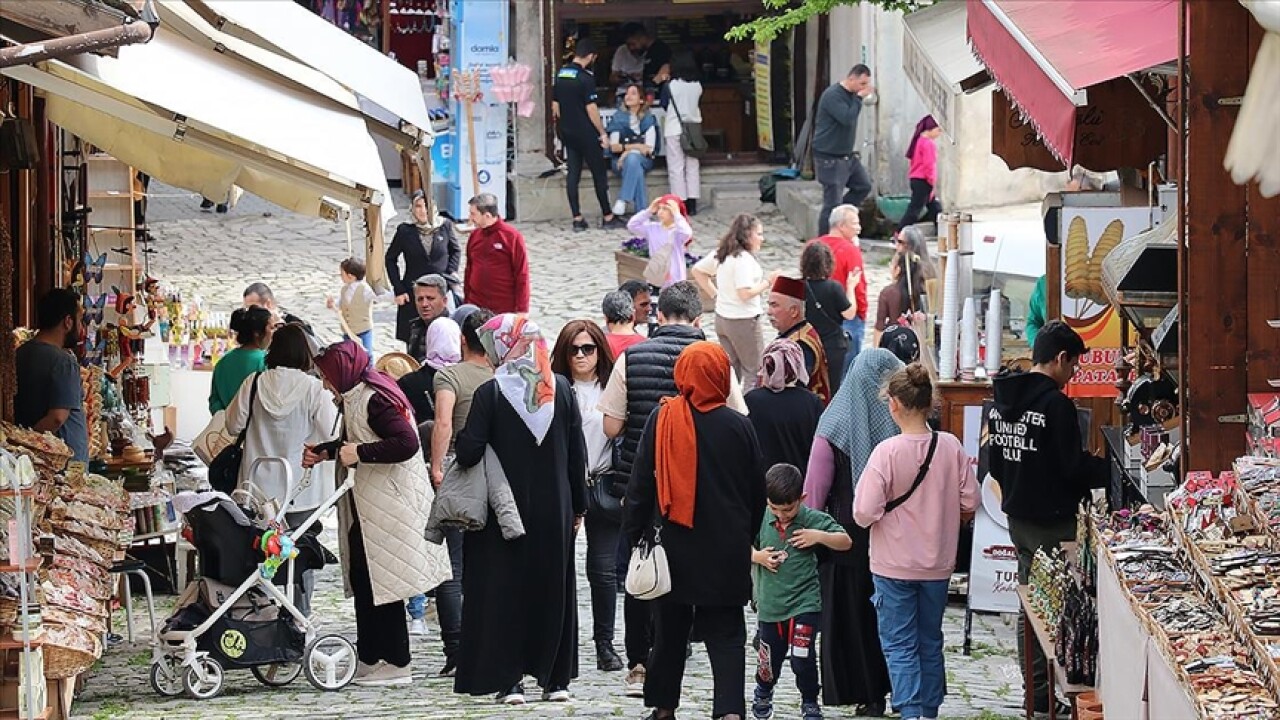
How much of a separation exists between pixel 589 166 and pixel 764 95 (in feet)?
11.6

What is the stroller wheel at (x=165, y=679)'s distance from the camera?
387 inches

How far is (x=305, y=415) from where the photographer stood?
10.5 m

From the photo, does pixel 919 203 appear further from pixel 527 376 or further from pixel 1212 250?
pixel 1212 250

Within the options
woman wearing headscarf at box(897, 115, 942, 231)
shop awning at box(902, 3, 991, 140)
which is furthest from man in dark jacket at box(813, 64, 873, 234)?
shop awning at box(902, 3, 991, 140)

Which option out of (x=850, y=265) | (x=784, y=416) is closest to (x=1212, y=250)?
(x=784, y=416)

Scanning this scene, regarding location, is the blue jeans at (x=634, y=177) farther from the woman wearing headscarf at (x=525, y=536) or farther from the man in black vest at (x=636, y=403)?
the woman wearing headscarf at (x=525, y=536)

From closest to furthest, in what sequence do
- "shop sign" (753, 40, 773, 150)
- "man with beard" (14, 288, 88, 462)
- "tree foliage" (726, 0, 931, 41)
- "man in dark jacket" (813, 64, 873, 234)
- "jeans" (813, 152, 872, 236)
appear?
"man with beard" (14, 288, 88, 462), "tree foliage" (726, 0, 931, 41), "man in dark jacket" (813, 64, 873, 234), "jeans" (813, 152, 872, 236), "shop sign" (753, 40, 773, 150)

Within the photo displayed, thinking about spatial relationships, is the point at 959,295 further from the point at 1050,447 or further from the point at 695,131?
the point at 695,131

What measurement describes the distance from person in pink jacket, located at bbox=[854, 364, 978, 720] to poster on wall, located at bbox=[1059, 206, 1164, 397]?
4.79 ft

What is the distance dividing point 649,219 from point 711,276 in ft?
5.13

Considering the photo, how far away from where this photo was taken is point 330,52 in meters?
12.3

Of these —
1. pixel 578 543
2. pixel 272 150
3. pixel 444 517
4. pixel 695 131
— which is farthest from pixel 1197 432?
pixel 695 131

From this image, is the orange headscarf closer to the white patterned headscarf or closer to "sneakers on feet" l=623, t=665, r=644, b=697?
the white patterned headscarf

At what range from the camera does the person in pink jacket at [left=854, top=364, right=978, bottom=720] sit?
29.1 ft
